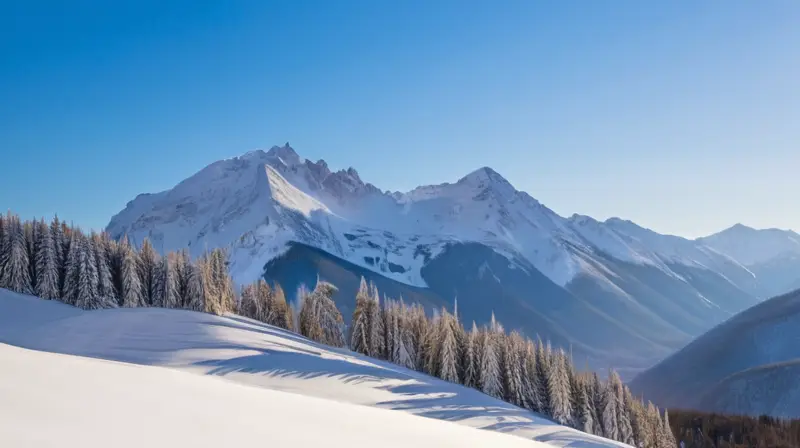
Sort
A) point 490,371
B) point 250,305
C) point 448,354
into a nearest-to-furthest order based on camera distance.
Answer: point 490,371, point 448,354, point 250,305

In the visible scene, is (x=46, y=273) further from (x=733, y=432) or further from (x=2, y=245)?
(x=733, y=432)

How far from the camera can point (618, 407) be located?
180ft

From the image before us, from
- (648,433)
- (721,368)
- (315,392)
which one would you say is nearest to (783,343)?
(721,368)

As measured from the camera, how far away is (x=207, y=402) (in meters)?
11.2

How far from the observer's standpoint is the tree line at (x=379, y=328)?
5238 cm

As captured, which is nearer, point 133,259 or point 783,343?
point 133,259

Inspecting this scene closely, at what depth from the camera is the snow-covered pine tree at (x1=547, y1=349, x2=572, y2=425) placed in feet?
169

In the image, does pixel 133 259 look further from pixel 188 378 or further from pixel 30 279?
pixel 188 378

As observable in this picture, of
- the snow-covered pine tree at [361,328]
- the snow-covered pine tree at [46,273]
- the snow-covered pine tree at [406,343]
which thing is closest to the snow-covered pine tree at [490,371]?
the snow-covered pine tree at [406,343]

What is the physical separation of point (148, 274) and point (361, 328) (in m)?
23.5

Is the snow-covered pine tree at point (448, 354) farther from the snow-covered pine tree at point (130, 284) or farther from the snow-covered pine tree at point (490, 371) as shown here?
the snow-covered pine tree at point (130, 284)

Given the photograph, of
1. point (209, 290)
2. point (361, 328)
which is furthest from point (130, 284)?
point (361, 328)

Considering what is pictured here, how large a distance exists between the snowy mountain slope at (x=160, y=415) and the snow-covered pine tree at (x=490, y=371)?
41792 mm

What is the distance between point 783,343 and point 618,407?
134 meters
